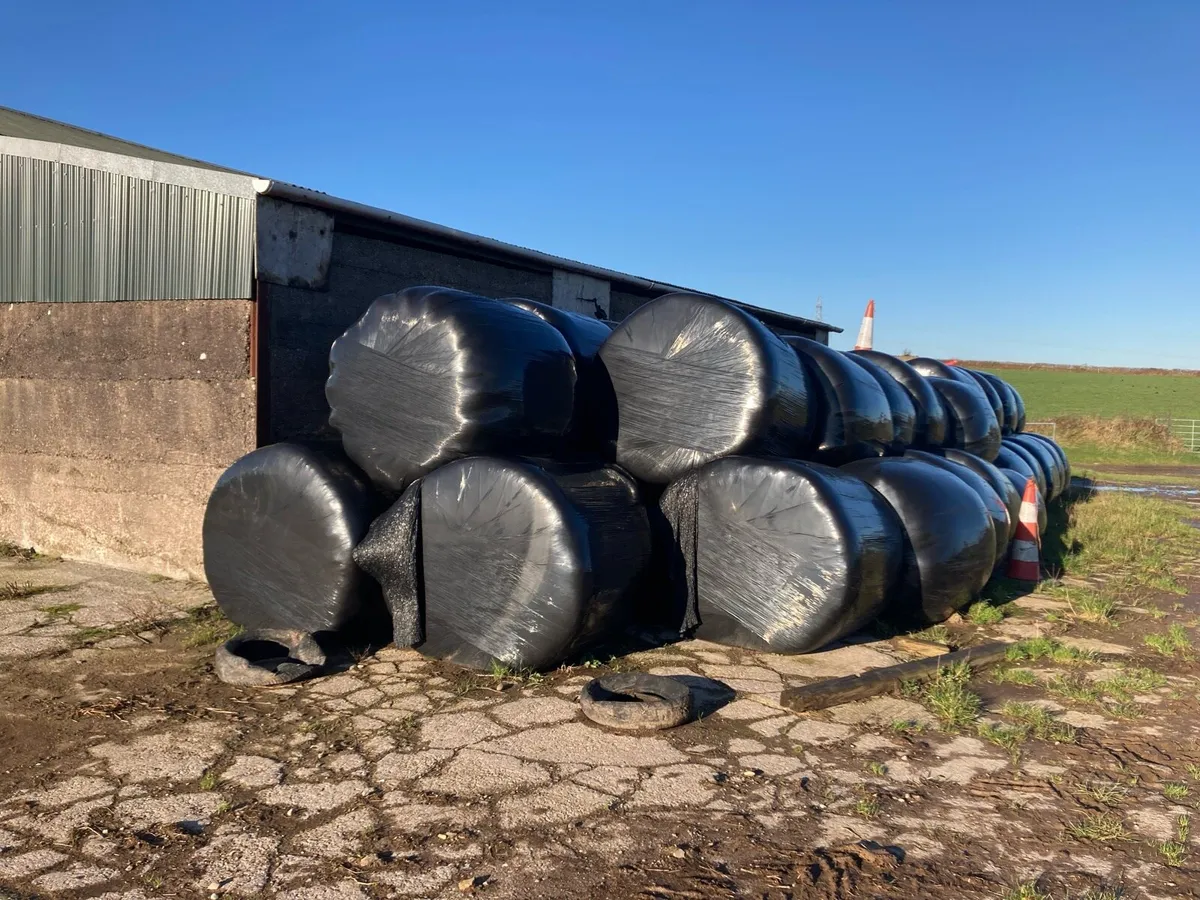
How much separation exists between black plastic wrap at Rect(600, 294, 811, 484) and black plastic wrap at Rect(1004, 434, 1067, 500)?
691cm

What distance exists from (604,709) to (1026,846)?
5.35ft

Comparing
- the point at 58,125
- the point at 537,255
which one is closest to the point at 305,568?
the point at 537,255

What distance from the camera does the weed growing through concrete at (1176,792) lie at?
127 inches

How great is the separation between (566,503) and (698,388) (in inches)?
46.2

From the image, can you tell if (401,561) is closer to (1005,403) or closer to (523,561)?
(523,561)

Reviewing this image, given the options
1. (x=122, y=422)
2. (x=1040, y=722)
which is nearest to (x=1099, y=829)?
(x=1040, y=722)

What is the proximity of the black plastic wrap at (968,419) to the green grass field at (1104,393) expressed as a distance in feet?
101

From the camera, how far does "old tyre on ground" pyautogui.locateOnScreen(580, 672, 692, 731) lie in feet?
12.4

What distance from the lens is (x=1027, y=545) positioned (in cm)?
729

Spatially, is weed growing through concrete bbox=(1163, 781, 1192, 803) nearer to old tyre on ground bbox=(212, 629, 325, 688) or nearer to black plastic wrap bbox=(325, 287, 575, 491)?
black plastic wrap bbox=(325, 287, 575, 491)

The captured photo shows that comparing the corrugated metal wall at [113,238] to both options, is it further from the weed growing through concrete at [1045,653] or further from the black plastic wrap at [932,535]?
the weed growing through concrete at [1045,653]

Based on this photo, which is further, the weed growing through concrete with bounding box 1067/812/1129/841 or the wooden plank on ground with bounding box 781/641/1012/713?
the wooden plank on ground with bounding box 781/641/1012/713

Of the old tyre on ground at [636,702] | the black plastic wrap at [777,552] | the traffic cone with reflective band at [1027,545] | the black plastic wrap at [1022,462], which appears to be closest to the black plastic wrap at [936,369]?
the black plastic wrap at [1022,462]

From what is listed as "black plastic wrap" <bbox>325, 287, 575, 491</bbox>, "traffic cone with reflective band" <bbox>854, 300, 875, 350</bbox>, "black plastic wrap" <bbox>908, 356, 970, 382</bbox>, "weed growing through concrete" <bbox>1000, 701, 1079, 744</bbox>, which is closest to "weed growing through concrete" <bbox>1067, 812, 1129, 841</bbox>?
"weed growing through concrete" <bbox>1000, 701, 1079, 744</bbox>
